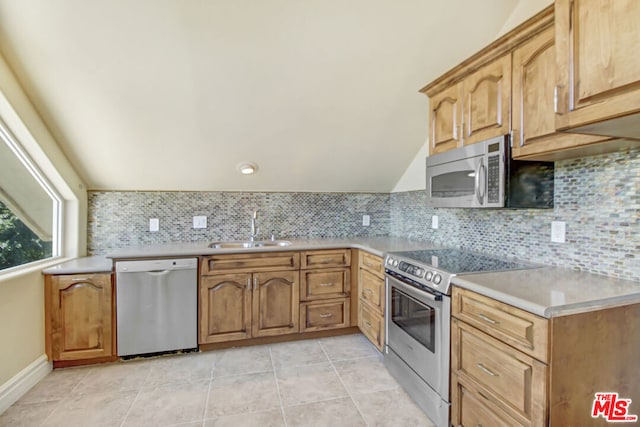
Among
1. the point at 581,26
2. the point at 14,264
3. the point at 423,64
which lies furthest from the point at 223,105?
the point at 581,26

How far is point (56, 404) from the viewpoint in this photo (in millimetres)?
1958

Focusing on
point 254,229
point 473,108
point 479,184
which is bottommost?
point 254,229

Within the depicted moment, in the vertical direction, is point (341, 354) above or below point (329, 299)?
below

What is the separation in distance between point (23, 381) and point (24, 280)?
2.13 ft

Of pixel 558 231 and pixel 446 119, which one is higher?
pixel 446 119

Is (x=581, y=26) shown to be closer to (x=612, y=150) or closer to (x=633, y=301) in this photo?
(x=612, y=150)

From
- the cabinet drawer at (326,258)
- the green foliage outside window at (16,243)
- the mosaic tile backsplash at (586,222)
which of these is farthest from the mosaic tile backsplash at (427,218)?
the cabinet drawer at (326,258)

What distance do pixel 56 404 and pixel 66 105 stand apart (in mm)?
1973

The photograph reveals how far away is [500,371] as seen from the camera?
1364 millimetres

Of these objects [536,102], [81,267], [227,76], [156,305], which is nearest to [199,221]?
[156,305]

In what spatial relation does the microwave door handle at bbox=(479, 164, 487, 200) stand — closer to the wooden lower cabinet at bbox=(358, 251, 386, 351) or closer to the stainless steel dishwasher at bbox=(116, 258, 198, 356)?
the wooden lower cabinet at bbox=(358, 251, 386, 351)

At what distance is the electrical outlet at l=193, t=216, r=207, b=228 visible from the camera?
3158mm

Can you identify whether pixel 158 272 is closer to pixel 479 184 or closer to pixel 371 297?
pixel 371 297

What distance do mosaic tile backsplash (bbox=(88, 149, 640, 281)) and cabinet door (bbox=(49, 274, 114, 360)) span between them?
25.9 inches
